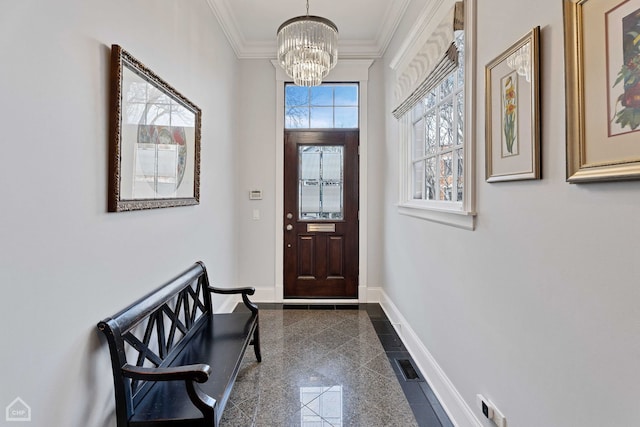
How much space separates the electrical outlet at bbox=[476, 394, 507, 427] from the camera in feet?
4.37

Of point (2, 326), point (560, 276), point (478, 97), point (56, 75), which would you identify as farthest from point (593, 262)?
point (56, 75)

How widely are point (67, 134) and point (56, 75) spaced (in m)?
0.19

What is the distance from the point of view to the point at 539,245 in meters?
1.13

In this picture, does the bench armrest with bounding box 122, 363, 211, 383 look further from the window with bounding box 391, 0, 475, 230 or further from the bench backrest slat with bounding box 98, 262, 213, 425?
the window with bounding box 391, 0, 475, 230

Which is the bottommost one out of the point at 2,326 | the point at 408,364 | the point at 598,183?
the point at 408,364

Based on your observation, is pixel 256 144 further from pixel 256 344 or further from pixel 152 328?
pixel 152 328

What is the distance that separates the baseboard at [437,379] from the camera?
5.39 feet

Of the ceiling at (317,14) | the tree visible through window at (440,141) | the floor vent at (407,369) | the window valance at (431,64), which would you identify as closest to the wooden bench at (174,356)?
the floor vent at (407,369)

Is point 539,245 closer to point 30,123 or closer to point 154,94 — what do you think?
point 30,123

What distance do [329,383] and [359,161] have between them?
8.04 ft

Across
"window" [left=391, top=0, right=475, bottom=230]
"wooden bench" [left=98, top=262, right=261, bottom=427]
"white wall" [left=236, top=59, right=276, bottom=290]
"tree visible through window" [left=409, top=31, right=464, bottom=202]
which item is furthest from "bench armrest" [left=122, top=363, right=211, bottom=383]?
"white wall" [left=236, top=59, right=276, bottom=290]

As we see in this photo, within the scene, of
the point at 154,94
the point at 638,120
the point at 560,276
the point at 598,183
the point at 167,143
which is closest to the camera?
the point at 638,120

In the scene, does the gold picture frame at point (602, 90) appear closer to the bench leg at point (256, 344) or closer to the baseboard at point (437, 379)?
the baseboard at point (437, 379)

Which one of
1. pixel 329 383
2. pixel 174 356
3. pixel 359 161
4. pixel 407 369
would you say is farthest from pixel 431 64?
pixel 174 356
